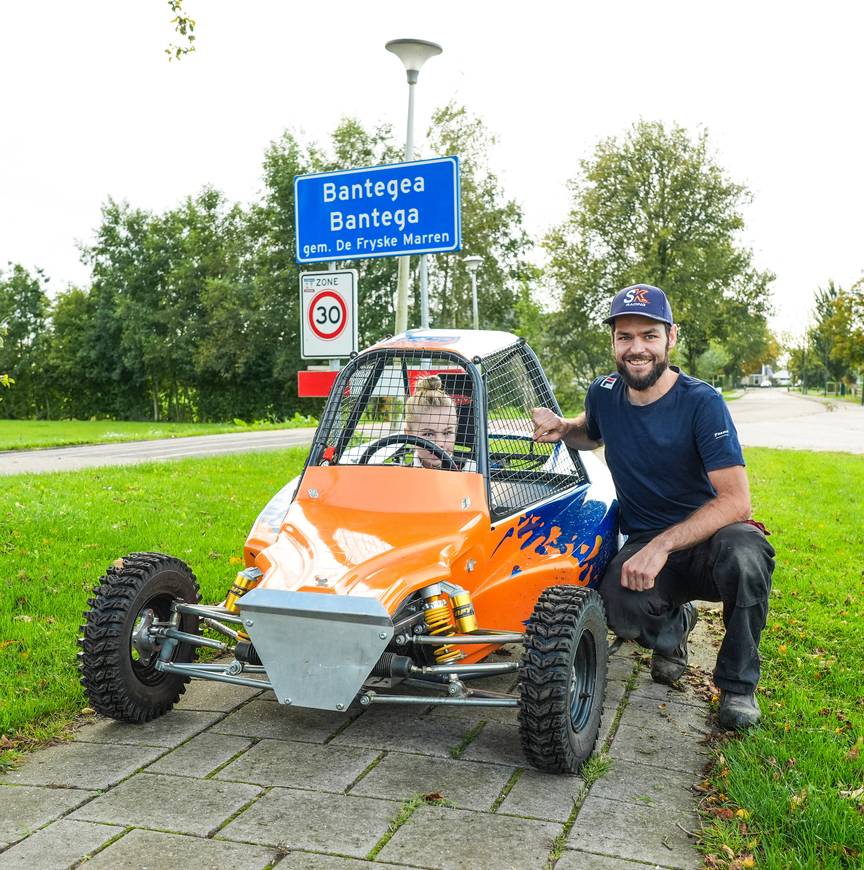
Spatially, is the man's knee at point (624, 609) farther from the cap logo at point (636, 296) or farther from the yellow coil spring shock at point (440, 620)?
the cap logo at point (636, 296)

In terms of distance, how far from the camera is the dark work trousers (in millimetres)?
4516

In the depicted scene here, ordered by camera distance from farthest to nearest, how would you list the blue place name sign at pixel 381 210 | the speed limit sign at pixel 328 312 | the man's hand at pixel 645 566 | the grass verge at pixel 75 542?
1. the blue place name sign at pixel 381 210
2. the speed limit sign at pixel 328 312
3. the grass verge at pixel 75 542
4. the man's hand at pixel 645 566

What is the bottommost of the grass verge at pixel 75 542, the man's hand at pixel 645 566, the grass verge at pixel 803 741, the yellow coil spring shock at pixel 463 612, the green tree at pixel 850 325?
the grass verge at pixel 803 741

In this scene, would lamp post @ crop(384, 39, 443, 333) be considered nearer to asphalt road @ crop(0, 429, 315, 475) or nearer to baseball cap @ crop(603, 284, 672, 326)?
asphalt road @ crop(0, 429, 315, 475)

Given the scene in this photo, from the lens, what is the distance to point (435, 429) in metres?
4.94

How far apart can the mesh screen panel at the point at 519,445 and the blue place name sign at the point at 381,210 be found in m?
4.20

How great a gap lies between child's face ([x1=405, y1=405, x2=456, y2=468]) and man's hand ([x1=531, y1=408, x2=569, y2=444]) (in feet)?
1.98

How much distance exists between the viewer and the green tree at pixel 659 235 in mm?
44344

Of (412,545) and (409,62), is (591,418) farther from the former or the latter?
(409,62)

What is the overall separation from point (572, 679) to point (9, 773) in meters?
2.25

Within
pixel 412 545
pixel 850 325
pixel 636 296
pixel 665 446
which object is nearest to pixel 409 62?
pixel 636 296

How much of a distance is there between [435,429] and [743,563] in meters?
1.55

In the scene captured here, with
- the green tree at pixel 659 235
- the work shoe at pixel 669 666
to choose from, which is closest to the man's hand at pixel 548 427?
the work shoe at pixel 669 666

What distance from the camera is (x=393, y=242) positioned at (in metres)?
9.62
